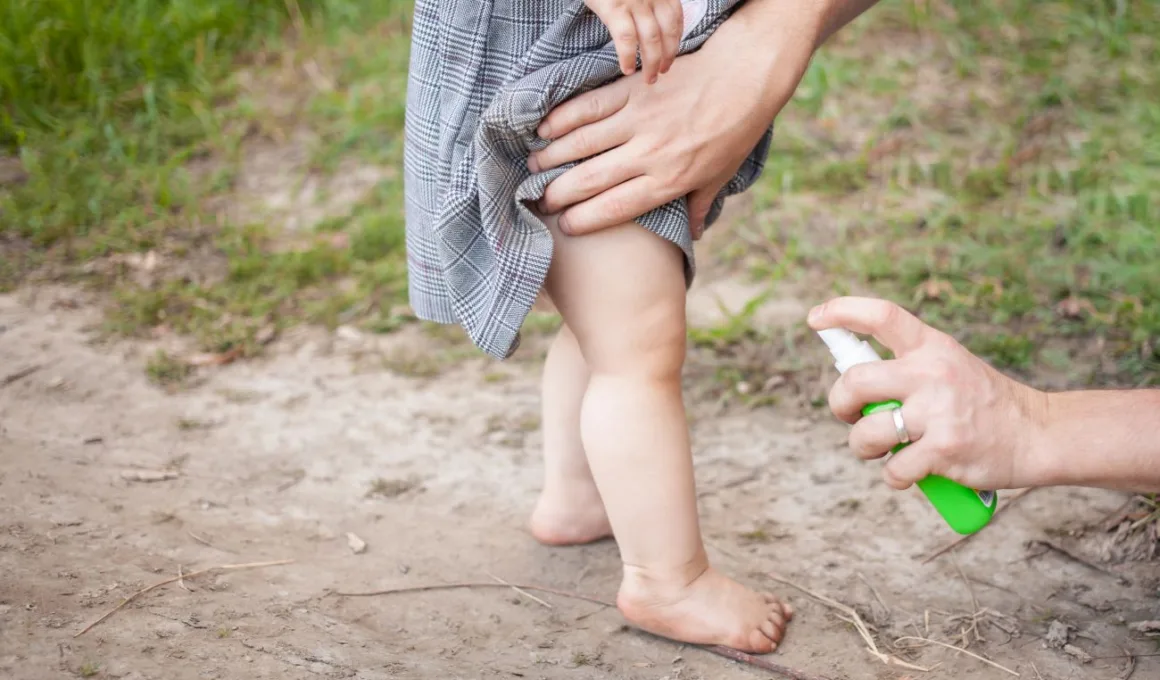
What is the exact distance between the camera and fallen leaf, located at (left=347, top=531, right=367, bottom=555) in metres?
1.86

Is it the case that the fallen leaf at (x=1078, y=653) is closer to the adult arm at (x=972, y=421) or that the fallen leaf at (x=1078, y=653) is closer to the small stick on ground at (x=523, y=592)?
the adult arm at (x=972, y=421)

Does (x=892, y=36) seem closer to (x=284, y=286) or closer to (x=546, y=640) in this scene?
(x=284, y=286)

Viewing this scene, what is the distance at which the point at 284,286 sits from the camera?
279 centimetres

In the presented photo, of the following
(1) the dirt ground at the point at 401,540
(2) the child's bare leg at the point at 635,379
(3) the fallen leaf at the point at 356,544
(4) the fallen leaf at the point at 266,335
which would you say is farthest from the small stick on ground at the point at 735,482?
(4) the fallen leaf at the point at 266,335

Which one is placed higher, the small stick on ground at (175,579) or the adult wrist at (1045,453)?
the adult wrist at (1045,453)

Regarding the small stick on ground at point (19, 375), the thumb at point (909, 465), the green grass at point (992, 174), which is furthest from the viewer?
the green grass at point (992, 174)

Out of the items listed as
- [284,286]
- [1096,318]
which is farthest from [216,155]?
[1096,318]

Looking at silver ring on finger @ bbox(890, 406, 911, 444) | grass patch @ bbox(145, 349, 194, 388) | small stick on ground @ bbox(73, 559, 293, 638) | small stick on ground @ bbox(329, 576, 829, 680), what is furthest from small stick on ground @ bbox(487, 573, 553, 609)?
grass patch @ bbox(145, 349, 194, 388)

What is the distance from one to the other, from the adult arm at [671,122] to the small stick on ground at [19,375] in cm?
142

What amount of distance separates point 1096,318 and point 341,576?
5.76 ft

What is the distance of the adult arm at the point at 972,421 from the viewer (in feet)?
3.96

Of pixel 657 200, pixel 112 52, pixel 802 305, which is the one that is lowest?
pixel 802 305

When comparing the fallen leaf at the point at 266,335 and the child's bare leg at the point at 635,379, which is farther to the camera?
the fallen leaf at the point at 266,335

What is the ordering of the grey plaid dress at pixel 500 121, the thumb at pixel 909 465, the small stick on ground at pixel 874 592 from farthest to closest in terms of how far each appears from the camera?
the small stick on ground at pixel 874 592
the grey plaid dress at pixel 500 121
the thumb at pixel 909 465
